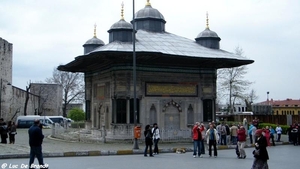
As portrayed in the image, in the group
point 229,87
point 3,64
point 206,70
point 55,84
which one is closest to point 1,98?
point 3,64

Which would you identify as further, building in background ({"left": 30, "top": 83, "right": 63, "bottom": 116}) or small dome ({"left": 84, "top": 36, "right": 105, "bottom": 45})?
building in background ({"left": 30, "top": 83, "right": 63, "bottom": 116})

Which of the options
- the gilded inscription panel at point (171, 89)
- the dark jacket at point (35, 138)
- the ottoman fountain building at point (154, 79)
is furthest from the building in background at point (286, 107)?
the dark jacket at point (35, 138)

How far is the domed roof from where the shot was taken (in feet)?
98.6

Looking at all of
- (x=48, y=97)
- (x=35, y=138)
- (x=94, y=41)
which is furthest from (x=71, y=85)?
(x=35, y=138)

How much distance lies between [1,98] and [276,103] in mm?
69918

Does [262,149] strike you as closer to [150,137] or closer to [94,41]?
[150,137]

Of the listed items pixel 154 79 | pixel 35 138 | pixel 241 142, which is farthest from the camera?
pixel 154 79

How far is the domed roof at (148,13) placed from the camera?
1183 inches

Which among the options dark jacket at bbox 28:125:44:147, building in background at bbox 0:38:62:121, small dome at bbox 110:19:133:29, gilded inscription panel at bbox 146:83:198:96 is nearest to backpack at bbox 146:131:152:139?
dark jacket at bbox 28:125:44:147

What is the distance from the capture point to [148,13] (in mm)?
30188

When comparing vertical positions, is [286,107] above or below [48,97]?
below

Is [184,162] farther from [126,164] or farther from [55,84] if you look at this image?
[55,84]

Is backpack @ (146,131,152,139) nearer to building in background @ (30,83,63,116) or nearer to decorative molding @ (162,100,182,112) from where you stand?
decorative molding @ (162,100,182,112)

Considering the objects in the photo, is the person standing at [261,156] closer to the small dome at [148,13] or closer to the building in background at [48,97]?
the small dome at [148,13]
